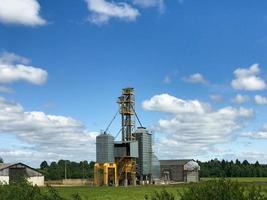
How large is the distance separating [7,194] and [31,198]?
164 cm

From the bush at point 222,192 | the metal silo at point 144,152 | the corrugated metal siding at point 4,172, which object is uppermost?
the metal silo at point 144,152

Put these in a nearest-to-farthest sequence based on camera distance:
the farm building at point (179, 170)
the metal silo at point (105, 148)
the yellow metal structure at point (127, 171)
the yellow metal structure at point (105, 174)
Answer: the yellow metal structure at point (105, 174) < the metal silo at point (105, 148) < the yellow metal structure at point (127, 171) < the farm building at point (179, 170)

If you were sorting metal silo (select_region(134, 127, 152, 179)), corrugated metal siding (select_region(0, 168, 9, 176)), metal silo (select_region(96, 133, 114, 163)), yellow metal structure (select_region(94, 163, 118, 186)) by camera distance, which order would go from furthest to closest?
metal silo (select_region(134, 127, 152, 179)) < corrugated metal siding (select_region(0, 168, 9, 176)) < metal silo (select_region(96, 133, 114, 163)) < yellow metal structure (select_region(94, 163, 118, 186))

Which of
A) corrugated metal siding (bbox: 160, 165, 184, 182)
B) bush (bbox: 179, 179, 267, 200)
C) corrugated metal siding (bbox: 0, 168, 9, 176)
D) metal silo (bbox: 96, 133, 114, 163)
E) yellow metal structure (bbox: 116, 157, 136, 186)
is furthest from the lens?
corrugated metal siding (bbox: 160, 165, 184, 182)

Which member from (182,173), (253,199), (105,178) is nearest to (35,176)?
(105,178)

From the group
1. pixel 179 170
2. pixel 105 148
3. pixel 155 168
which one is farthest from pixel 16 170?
pixel 179 170

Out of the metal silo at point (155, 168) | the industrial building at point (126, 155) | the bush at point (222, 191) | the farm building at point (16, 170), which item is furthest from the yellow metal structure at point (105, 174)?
the bush at point (222, 191)

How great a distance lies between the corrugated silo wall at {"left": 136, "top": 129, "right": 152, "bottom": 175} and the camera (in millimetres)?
120312

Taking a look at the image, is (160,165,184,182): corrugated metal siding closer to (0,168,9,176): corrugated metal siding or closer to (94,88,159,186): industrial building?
(94,88,159,186): industrial building

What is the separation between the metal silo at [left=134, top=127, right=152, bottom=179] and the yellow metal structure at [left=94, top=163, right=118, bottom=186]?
353 inches

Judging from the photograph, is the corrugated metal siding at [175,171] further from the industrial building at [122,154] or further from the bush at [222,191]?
the bush at [222,191]

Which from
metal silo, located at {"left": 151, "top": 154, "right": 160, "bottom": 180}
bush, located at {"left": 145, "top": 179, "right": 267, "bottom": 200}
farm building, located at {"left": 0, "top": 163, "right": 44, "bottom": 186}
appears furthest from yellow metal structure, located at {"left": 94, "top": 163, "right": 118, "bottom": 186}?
bush, located at {"left": 145, "top": 179, "right": 267, "bottom": 200}

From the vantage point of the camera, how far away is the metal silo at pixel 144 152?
120250 mm

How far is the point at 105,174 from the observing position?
110 meters
